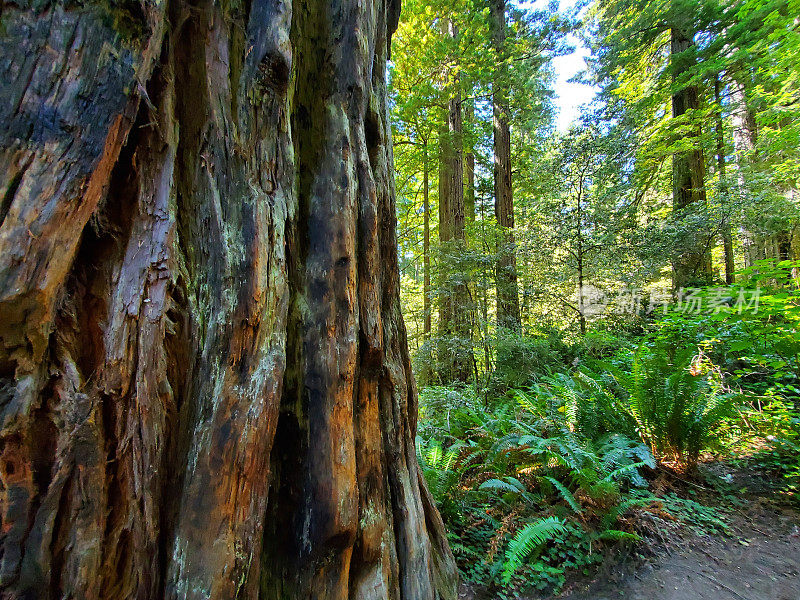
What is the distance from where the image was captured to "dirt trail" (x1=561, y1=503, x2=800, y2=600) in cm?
234

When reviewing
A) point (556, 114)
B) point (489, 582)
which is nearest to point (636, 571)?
point (489, 582)

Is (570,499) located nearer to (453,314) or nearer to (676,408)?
(676,408)

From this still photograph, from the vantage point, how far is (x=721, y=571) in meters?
2.52

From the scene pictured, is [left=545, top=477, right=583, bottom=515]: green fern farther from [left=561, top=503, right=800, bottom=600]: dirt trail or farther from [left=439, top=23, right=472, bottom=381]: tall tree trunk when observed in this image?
[left=439, top=23, right=472, bottom=381]: tall tree trunk

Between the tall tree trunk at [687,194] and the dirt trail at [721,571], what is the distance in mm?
6271

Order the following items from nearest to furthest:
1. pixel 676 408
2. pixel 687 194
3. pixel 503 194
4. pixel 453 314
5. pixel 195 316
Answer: pixel 195 316 → pixel 676 408 → pixel 453 314 → pixel 687 194 → pixel 503 194

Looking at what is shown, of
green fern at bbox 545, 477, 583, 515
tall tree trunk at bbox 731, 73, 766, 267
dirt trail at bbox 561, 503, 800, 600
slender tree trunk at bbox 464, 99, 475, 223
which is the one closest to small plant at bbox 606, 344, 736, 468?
dirt trail at bbox 561, 503, 800, 600

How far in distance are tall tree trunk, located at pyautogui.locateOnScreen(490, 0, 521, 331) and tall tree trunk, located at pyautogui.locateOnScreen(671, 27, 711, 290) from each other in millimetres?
3439

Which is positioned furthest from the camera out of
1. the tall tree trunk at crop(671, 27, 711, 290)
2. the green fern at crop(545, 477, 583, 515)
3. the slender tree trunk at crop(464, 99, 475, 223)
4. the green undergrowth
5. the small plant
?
the slender tree trunk at crop(464, 99, 475, 223)

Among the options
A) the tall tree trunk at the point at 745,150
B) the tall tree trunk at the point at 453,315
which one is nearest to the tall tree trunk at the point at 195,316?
the tall tree trunk at the point at 453,315

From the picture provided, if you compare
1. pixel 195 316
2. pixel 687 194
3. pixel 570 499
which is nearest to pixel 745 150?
pixel 687 194

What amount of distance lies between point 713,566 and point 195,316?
141 inches

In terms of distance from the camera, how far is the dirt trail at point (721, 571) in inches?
92.3

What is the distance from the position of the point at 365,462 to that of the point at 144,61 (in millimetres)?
1748
